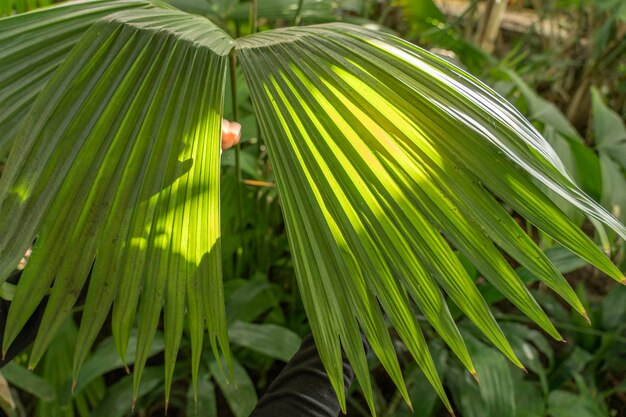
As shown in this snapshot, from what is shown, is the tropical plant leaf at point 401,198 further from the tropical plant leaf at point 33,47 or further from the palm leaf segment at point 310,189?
the tropical plant leaf at point 33,47

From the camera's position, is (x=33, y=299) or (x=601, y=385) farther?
(x=601, y=385)

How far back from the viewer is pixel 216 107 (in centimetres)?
49

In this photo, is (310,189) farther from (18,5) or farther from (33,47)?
(18,5)

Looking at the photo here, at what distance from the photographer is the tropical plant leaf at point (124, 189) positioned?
455 millimetres

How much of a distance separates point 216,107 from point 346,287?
0.17 meters

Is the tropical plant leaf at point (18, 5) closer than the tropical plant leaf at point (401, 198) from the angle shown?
No

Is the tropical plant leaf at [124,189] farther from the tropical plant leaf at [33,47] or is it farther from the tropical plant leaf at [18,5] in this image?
the tropical plant leaf at [18,5]

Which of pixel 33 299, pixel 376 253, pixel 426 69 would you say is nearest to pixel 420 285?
pixel 376 253

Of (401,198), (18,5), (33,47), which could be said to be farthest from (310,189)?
(18,5)

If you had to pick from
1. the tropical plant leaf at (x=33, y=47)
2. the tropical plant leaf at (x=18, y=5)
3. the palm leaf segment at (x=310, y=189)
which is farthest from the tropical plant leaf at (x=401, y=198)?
the tropical plant leaf at (x=18, y=5)

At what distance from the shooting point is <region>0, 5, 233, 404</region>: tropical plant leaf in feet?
1.49

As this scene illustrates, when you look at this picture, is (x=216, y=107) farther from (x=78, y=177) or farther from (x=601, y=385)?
(x=601, y=385)

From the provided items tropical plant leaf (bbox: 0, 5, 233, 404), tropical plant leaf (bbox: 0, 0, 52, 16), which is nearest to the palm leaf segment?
tropical plant leaf (bbox: 0, 5, 233, 404)

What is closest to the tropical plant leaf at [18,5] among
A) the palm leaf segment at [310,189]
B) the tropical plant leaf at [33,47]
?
the tropical plant leaf at [33,47]
